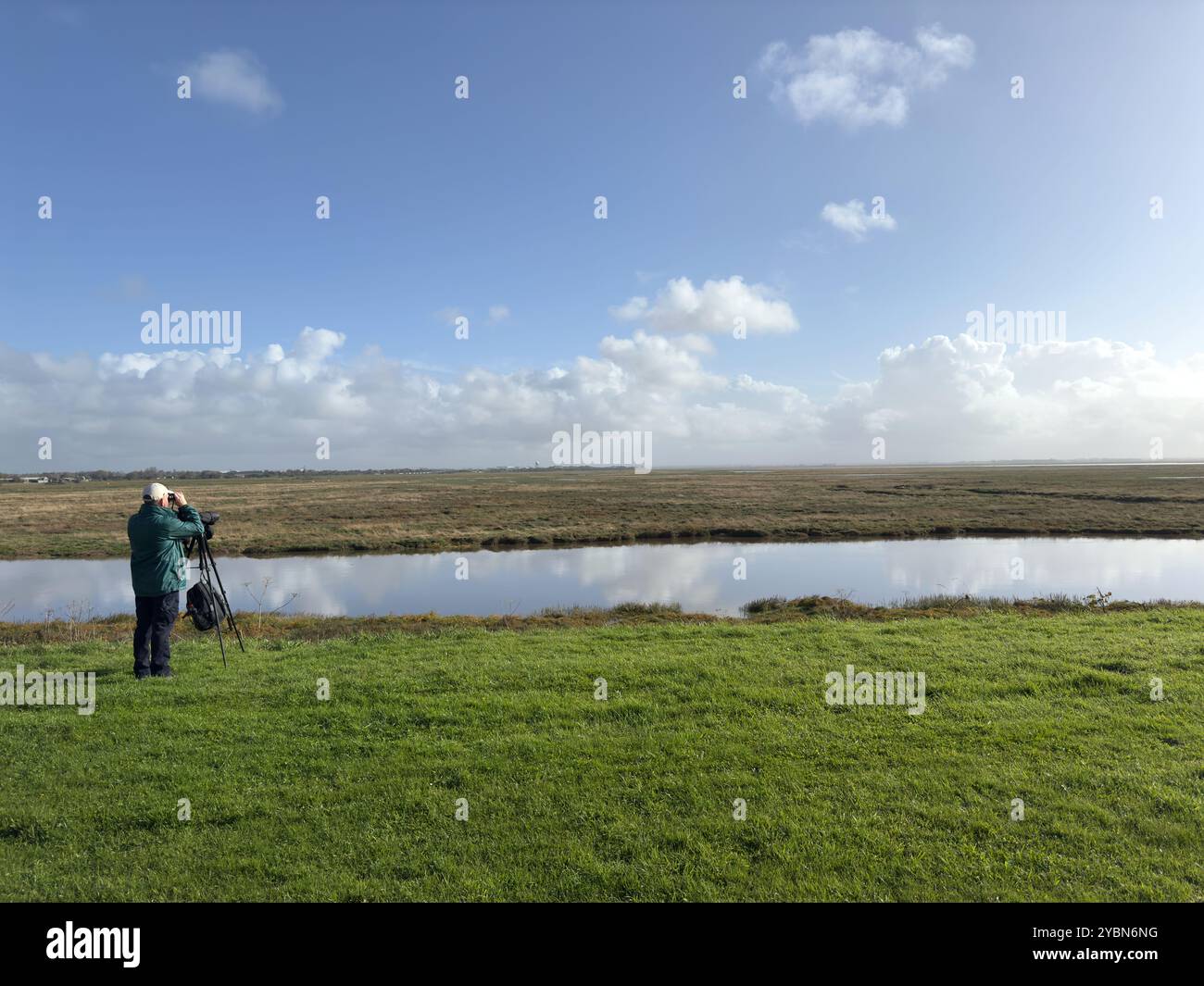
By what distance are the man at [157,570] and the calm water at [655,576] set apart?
11470 millimetres

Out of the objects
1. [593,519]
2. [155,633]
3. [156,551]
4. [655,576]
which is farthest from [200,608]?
[593,519]

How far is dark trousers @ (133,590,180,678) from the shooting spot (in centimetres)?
810

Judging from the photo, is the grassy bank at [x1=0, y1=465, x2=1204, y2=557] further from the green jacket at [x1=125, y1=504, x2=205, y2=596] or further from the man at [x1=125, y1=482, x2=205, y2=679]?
the green jacket at [x1=125, y1=504, x2=205, y2=596]

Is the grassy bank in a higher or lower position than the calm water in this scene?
higher

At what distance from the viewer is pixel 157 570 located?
26.0ft

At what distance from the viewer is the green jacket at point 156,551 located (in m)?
7.92

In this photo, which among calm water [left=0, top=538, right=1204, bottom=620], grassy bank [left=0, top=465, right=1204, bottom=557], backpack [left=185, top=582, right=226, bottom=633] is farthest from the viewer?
grassy bank [left=0, top=465, right=1204, bottom=557]

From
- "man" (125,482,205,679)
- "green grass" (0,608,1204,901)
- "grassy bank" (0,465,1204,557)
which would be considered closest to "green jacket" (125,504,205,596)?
"man" (125,482,205,679)

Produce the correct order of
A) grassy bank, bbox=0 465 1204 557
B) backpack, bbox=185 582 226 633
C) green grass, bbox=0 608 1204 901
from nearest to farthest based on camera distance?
green grass, bbox=0 608 1204 901
backpack, bbox=185 582 226 633
grassy bank, bbox=0 465 1204 557

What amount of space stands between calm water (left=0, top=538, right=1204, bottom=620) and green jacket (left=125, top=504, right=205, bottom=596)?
1191cm

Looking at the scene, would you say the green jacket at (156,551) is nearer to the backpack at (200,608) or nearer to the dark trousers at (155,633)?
the dark trousers at (155,633)

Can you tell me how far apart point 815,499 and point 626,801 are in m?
63.5
